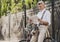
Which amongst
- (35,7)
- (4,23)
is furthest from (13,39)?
(35,7)

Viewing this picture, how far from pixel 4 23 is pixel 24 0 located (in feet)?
1.55

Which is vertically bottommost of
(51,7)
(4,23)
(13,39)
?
(13,39)

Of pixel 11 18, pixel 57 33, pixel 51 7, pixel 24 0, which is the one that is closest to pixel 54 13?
pixel 51 7

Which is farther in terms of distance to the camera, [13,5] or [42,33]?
[13,5]

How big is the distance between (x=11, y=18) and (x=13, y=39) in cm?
32

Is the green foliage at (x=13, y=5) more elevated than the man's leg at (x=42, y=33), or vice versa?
the green foliage at (x=13, y=5)

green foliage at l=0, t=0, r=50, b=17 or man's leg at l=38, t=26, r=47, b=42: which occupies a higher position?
green foliage at l=0, t=0, r=50, b=17

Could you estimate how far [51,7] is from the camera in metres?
2.68

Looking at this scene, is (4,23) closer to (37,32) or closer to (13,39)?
(13,39)

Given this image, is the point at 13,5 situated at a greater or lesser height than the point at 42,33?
greater

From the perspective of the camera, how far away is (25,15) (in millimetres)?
2795

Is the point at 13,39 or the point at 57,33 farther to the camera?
the point at 13,39

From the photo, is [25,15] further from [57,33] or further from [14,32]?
[57,33]

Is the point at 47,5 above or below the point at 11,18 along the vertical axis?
above
